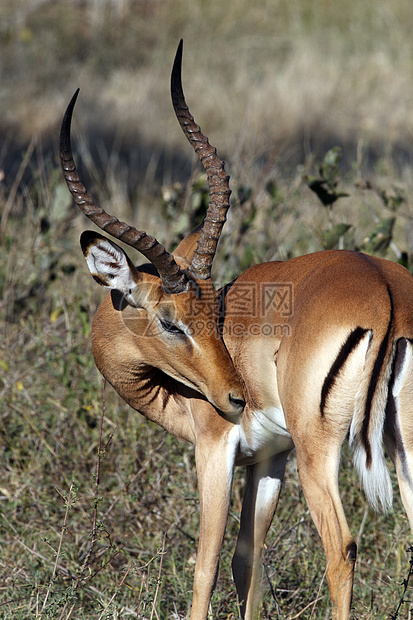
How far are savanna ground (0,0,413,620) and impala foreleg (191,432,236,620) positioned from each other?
7.4 inches

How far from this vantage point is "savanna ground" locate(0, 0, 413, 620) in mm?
3318

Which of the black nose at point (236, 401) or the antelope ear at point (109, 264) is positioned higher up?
the antelope ear at point (109, 264)

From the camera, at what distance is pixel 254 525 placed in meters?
3.36

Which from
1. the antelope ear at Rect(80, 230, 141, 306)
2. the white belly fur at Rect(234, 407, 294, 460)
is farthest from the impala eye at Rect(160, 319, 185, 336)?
the white belly fur at Rect(234, 407, 294, 460)

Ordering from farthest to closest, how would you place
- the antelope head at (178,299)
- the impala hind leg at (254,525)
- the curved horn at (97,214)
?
the impala hind leg at (254,525) → the antelope head at (178,299) → the curved horn at (97,214)

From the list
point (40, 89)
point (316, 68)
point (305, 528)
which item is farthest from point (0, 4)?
point (305, 528)

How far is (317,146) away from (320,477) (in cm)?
788

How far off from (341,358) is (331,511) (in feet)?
1.66

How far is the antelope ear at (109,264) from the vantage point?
302 cm

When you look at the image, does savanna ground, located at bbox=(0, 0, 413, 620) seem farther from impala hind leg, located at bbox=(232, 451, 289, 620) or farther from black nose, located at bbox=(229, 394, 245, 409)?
black nose, located at bbox=(229, 394, 245, 409)

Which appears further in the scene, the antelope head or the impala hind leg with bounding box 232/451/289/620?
the impala hind leg with bounding box 232/451/289/620

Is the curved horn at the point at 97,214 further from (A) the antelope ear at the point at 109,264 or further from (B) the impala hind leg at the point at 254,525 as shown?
(B) the impala hind leg at the point at 254,525

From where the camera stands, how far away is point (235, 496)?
3973 mm

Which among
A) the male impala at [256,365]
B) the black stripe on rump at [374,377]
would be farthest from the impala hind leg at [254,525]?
the black stripe on rump at [374,377]
